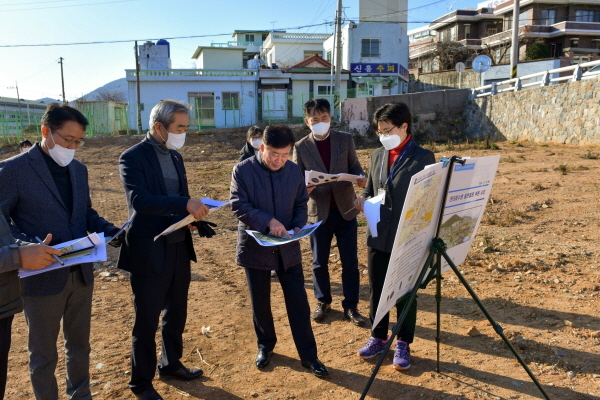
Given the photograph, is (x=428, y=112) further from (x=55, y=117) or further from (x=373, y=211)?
(x=55, y=117)

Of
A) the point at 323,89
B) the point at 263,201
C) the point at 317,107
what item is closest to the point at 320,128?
the point at 317,107

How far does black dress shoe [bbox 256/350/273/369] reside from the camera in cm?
385

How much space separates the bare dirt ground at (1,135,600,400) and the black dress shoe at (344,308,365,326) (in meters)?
0.14

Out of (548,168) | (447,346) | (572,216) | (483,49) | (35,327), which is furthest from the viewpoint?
(483,49)

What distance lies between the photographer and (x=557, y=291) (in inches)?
198

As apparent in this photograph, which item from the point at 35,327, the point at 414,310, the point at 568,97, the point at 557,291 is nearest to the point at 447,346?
the point at 414,310

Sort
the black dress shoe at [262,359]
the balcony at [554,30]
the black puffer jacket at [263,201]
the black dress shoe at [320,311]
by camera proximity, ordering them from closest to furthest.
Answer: the black puffer jacket at [263,201] < the black dress shoe at [262,359] < the black dress shoe at [320,311] < the balcony at [554,30]

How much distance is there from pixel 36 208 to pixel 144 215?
2.18 feet

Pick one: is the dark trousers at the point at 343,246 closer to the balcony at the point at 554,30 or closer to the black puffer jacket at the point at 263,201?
the black puffer jacket at the point at 263,201

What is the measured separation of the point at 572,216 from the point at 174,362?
22.5ft

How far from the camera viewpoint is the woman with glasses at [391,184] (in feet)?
11.6

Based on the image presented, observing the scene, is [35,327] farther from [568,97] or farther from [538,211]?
[568,97]

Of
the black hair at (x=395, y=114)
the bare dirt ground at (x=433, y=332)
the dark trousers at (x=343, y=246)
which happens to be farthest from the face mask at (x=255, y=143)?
the black hair at (x=395, y=114)

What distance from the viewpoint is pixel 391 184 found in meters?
3.62
